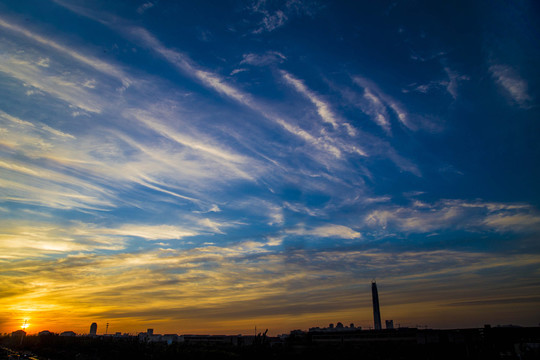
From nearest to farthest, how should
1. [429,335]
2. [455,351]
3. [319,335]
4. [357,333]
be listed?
[455,351] < [429,335] < [357,333] < [319,335]

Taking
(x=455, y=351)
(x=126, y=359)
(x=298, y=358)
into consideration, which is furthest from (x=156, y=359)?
(x=455, y=351)

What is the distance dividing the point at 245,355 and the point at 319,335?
47.8 metres

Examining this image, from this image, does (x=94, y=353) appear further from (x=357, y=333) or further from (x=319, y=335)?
(x=357, y=333)

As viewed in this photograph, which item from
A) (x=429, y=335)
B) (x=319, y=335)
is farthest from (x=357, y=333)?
(x=429, y=335)

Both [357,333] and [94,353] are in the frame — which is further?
[94,353]

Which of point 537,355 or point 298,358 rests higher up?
point 537,355

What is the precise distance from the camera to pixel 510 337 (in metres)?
83.1

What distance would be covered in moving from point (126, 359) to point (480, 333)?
103 meters

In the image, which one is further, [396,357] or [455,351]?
[455,351]

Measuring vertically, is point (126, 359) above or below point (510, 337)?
below

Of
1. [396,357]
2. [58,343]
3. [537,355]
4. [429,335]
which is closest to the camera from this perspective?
[537,355]

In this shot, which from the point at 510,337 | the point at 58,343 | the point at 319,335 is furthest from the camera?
the point at 58,343

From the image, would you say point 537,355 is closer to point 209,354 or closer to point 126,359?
point 209,354

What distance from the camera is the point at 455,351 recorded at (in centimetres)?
7788
